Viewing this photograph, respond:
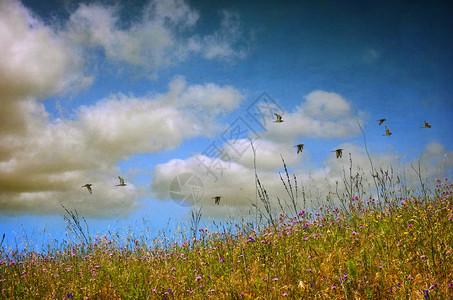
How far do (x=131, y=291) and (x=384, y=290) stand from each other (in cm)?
327

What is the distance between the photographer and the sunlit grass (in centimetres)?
362

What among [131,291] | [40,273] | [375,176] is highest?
[375,176]

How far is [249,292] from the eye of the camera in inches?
143

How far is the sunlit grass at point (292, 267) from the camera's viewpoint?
3623 mm

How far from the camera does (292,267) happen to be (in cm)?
423

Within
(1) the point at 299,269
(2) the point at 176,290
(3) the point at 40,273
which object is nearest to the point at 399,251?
(1) the point at 299,269

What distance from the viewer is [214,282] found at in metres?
4.31

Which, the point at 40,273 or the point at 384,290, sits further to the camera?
the point at 40,273

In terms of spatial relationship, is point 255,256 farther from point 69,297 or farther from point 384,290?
point 69,297

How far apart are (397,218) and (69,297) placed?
229 inches

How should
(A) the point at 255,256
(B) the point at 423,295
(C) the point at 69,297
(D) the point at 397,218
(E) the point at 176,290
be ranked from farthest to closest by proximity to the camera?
(D) the point at 397,218 → (A) the point at 255,256 → (C) the point at 69,297 → (E) the point at 176,290 → (B) the point at 423,295

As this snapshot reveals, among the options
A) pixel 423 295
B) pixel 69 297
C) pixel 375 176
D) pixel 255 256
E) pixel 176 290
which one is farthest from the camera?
pixel 375 176

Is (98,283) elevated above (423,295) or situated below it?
above

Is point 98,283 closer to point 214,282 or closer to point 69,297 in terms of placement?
point 69,297
